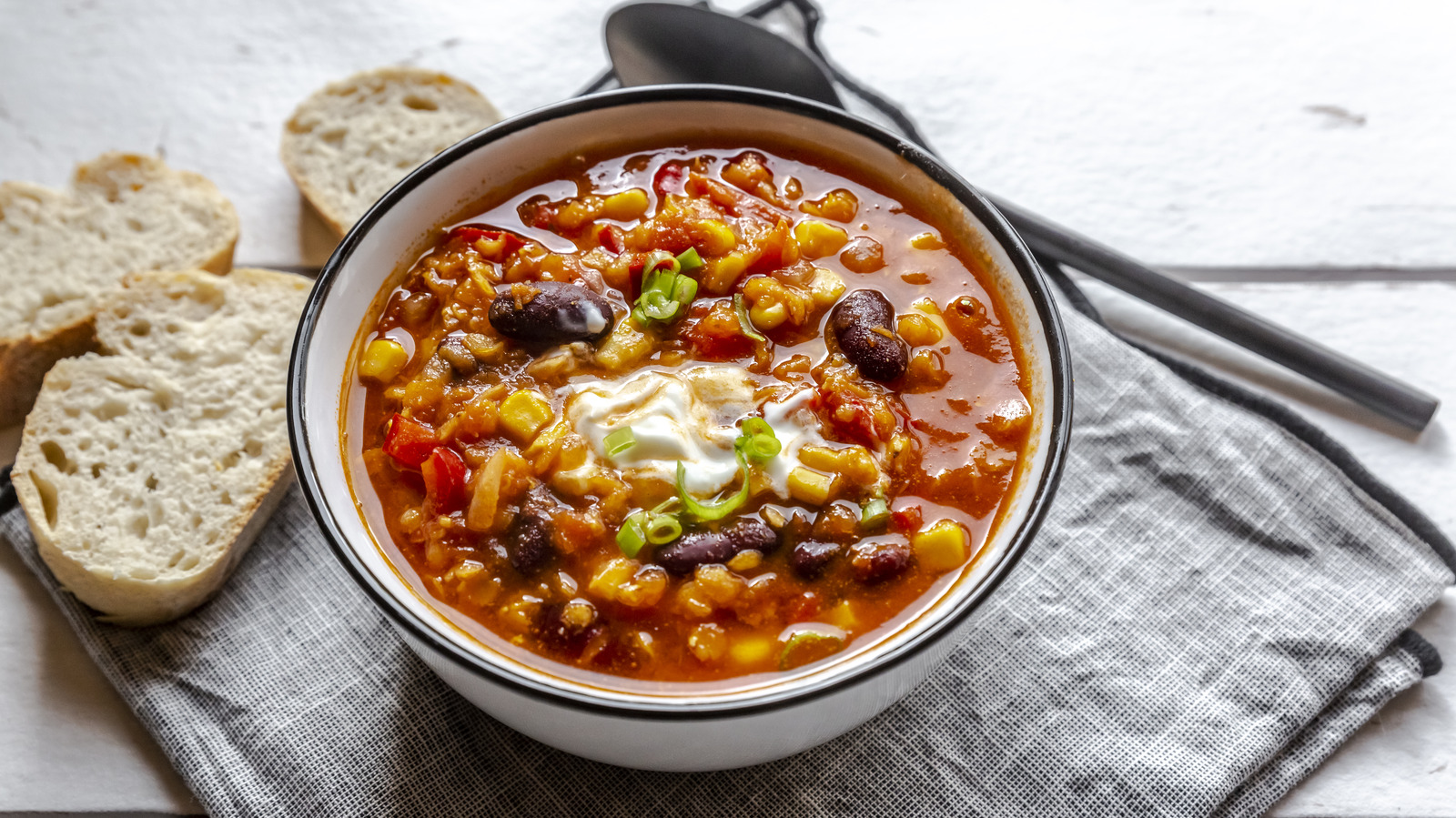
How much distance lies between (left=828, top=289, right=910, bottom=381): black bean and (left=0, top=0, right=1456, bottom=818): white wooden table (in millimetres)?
1198

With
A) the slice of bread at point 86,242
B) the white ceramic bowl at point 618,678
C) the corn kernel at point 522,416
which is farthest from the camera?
the slice of bread at point 86,242

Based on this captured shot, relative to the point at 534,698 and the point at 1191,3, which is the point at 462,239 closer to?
→ the point at 534,698

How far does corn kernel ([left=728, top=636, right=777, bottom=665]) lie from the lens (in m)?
2.23

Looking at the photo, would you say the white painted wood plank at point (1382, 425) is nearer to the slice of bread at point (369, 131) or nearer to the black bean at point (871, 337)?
the black bean at point (871, 337)

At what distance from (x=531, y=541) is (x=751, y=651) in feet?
1.63

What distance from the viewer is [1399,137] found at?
12.4 ft

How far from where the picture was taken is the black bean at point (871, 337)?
2.48m

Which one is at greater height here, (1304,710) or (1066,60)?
(1066,60)

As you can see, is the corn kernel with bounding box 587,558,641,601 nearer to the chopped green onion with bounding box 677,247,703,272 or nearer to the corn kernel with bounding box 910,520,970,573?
the corn kernel with bounding box 910,520,970,573

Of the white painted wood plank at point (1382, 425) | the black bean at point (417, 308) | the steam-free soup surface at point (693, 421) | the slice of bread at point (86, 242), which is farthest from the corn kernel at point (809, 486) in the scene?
the slice of bread at point (86, 242)

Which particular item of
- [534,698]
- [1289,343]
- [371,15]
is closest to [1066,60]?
[1289,343]

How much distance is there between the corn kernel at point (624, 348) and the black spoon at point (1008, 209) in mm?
1383

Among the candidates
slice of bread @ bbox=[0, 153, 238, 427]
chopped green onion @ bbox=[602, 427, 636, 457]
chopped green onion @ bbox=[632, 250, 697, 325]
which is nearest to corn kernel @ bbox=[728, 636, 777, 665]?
chopped green onion @ bbox=[602, 427, 636, 457]

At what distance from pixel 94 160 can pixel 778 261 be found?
7.93 feet
